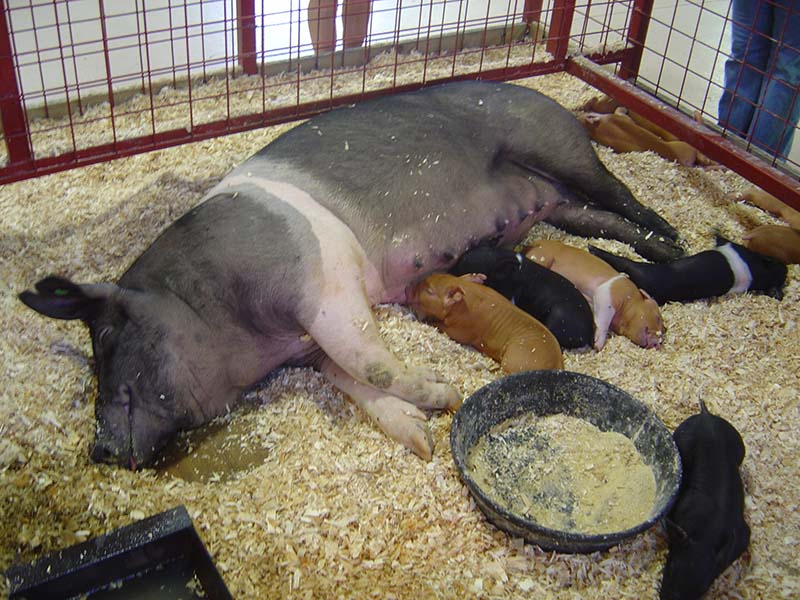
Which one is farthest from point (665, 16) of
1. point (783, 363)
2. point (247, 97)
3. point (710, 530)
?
point (710, 530)

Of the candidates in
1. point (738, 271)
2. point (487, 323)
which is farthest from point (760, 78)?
point (487, 323)

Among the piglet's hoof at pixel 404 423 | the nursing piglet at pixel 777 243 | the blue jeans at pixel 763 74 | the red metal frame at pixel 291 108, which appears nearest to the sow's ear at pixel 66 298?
the piglet's hoof at pixel 404 423

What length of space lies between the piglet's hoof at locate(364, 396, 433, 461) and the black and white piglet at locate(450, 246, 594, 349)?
0.68m

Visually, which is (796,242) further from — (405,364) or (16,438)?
(16,438)

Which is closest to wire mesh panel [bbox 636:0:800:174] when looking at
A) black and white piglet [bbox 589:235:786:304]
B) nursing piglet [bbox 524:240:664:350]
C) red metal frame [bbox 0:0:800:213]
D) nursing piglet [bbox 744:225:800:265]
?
red metal frame [bbox 0:0:800:213]

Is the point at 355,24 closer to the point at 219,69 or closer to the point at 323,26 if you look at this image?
the point at 323,26

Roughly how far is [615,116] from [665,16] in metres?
3.34

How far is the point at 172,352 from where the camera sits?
280cm

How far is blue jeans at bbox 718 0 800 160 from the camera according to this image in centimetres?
426

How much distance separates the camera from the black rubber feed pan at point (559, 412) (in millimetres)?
2463

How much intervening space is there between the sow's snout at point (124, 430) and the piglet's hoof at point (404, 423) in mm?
720

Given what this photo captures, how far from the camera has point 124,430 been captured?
271 cm

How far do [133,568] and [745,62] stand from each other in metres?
3.59

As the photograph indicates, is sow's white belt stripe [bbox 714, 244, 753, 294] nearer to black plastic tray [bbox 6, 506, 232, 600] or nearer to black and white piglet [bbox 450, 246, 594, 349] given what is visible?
black and white piglet [bbox 450, 246, 594, 349]
